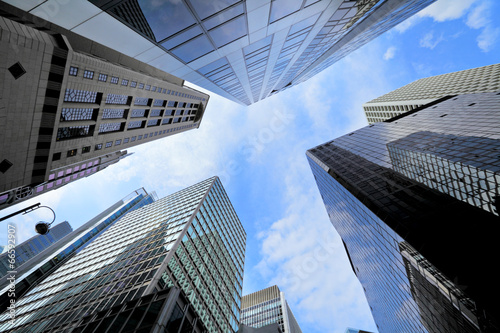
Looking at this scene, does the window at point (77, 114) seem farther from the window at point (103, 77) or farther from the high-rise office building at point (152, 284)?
the high-rise office building at point (152, 284)

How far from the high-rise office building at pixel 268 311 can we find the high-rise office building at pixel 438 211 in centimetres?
6918

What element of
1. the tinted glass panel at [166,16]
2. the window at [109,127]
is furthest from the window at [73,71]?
the tinted glass panel at [166,16]

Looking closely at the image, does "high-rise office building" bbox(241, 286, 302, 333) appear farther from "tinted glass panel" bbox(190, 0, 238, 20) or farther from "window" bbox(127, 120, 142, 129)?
"tinted glass panel" bbox(190, 0, 238, 20)

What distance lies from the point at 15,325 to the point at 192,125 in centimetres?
6304

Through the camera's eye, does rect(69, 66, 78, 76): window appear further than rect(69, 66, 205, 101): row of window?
No

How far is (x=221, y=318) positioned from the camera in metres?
44.8

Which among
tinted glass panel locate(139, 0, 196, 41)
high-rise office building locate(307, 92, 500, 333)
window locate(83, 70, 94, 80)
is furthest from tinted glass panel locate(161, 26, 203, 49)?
window locate(83, 70, 94, 80)

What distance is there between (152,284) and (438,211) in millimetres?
34670

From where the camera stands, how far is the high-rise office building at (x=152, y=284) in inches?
949

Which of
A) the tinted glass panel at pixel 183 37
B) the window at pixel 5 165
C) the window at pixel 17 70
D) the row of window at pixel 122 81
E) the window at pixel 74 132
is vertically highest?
the row of window at pixel 122 81

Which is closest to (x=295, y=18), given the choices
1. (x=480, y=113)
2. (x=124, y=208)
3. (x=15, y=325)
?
(x=480, y=113)

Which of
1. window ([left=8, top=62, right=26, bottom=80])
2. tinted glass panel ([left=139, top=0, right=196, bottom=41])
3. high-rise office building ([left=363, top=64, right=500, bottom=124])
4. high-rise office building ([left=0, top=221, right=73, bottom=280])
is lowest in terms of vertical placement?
high-rise office building ([left=363, top=64, right=500, bottom=124])

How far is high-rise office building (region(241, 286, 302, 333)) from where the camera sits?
90.0 metres

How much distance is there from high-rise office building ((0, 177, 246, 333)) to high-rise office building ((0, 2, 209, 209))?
18.1 meters
